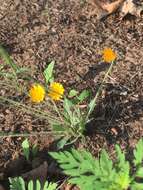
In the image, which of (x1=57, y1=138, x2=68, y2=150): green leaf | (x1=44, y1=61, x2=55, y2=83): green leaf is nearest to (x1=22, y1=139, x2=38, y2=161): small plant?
(x1=57, y1=138, x2=68, y2=150): green leaf

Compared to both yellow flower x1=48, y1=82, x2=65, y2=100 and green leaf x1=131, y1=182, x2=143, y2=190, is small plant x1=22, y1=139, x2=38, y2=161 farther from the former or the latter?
green leaf x1=131, y1=182, x2=143, y2=190

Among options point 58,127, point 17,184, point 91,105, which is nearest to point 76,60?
point 91,105

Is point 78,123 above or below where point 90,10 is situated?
below

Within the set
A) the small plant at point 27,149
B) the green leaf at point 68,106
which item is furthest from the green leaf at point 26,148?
the green leaf at point 68,106

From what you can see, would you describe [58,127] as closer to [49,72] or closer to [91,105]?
[91,105]

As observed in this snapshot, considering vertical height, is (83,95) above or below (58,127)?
above

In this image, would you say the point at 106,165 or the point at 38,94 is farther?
the point at 38,94

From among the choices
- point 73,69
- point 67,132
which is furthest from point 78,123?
point 73,69

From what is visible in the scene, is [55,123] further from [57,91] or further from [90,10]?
[90,10]

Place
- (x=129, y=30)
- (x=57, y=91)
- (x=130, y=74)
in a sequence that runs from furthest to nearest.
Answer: (x=129, y=30) → (x=130, y=74) → (x=57, y=91)
